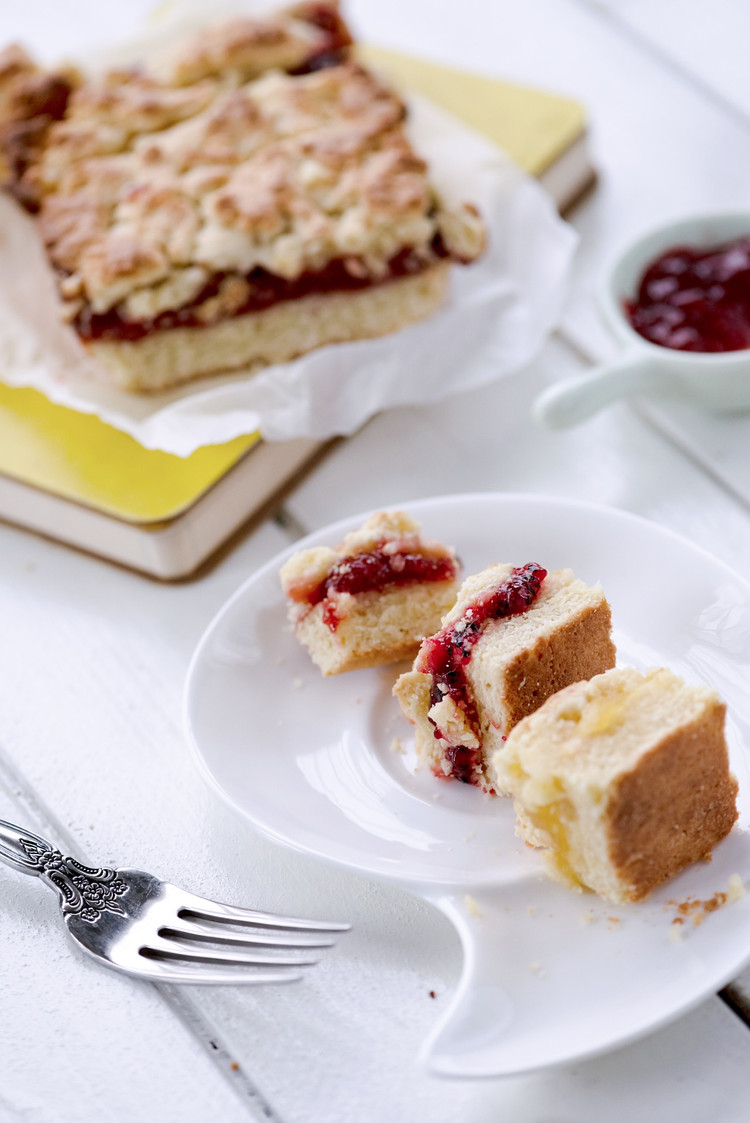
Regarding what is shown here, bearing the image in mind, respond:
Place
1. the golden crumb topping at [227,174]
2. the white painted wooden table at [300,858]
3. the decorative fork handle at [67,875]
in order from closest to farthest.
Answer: the white painted wooden table at [300,858], the decorative fork handle at [67,875], the golden crumb topping at [227,174]

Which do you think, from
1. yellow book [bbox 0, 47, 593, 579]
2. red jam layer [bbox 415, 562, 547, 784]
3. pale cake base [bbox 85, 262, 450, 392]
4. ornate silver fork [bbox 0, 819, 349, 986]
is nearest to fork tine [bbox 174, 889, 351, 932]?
ornate silver fork [bbox 0, 819, 349, 986]

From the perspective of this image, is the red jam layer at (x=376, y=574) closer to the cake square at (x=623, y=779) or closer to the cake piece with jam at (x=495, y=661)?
the cake piece with jam at (x=495, y=661)

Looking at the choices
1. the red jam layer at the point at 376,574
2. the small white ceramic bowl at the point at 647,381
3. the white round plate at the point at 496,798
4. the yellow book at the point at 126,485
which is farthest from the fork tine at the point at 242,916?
the small white ceramic bowl at the point at 647,381

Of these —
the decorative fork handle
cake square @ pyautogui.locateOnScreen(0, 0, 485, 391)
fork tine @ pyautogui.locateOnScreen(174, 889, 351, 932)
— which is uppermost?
cake square @ pyautogui.locateOnScreen(0, 0, 485, 391)

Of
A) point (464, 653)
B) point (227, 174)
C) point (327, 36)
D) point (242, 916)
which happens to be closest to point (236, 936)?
point (242, 916)

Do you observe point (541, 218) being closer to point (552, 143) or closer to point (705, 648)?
point (552, 143)

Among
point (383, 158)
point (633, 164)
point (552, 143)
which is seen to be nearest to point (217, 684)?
point (383, 158)

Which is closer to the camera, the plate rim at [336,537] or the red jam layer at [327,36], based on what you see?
Result: the plate rim at [336,537]

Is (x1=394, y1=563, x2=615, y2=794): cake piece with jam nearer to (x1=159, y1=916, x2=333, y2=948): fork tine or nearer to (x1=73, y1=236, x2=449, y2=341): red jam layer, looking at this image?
(x1=159, y1=916, x2=333, y2=948): fork tine
